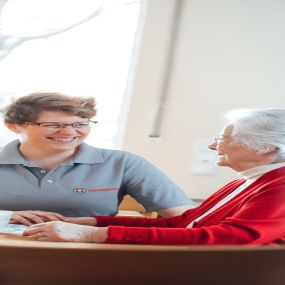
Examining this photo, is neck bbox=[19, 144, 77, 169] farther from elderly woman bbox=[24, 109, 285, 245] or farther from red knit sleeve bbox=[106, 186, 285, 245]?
red knit sleeve bbox=[106, 186, 285, 245]

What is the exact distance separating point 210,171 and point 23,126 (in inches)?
16.6

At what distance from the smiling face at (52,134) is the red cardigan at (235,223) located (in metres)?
0.21

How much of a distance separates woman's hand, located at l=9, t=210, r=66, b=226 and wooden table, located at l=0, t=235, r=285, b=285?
0.48 meters

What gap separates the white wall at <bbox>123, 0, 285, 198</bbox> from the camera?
2.10 feet

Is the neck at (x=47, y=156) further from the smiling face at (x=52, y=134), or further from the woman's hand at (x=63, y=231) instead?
the woman's hand at (x=63, y=231)

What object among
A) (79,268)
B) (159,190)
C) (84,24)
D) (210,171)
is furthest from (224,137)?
(79,268)

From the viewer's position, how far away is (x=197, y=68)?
2.14 feet

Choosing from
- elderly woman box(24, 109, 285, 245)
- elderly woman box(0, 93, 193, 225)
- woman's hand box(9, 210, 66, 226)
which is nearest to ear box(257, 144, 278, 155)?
elderly woman box(24, 109, 285, 245)

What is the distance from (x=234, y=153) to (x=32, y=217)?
0.46 meters

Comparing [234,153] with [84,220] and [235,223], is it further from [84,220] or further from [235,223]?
[84,220]

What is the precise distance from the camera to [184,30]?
65cm

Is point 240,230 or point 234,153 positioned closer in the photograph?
point 240,230

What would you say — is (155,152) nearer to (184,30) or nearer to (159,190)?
(159,190)

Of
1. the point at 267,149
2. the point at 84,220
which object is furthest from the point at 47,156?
the point at 267,149
